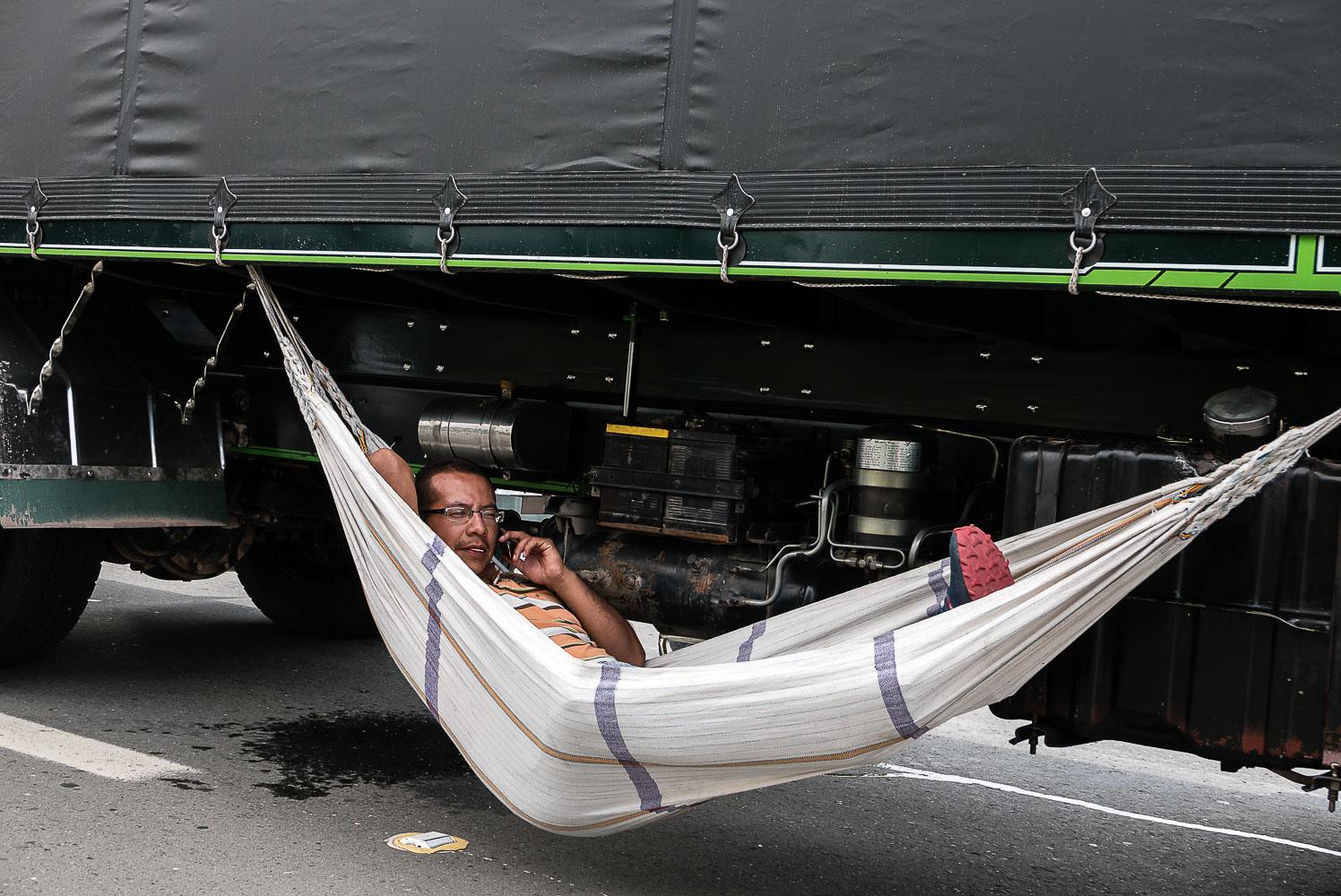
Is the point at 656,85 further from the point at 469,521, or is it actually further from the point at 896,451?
the point at 469,521

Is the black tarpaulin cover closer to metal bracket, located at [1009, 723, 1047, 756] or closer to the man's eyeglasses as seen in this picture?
the man's eyeglasses

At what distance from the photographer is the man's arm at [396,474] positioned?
3895 mm

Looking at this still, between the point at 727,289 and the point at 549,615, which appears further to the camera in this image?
the point at 727,289

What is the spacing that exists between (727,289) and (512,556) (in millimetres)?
1025

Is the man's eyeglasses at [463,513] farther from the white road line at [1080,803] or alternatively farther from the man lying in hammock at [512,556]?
the white road line at [1080,803]

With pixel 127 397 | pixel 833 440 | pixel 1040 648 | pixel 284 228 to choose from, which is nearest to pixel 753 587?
pixel 833 440

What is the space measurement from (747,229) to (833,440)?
1.23m

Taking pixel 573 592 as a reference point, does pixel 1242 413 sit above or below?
above

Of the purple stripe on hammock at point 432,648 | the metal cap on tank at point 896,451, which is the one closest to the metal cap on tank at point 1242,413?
the metal cap on tank at point 896,451

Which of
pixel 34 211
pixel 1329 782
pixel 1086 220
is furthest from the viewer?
pixel 34 211

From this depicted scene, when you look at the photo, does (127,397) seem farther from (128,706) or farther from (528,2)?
(528,2)

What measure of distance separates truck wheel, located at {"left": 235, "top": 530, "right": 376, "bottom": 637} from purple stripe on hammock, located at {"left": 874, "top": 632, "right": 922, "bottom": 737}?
13.6ft

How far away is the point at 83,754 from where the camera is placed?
4.44 meters

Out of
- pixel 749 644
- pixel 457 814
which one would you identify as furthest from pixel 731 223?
pixel 457 814
